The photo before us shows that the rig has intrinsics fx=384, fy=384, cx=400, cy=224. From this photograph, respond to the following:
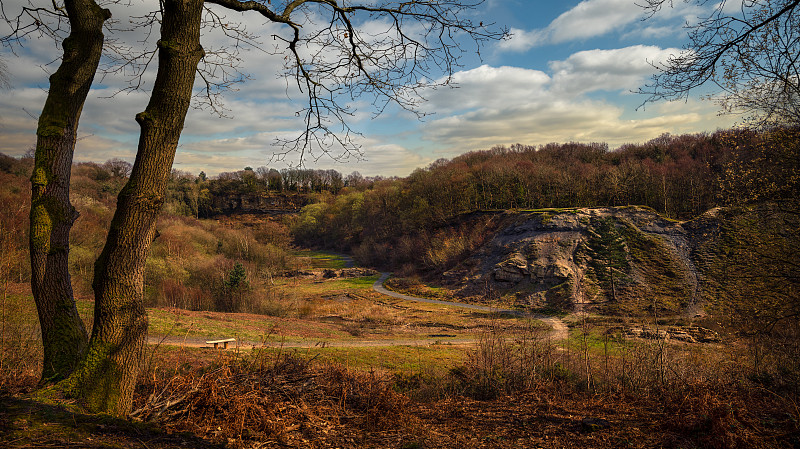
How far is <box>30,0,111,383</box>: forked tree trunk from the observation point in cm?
396

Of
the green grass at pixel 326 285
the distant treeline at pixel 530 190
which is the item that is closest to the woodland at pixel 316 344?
the distant treeline at pixel 530 190

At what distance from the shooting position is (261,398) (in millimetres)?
4133

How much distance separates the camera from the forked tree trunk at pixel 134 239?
3.51m

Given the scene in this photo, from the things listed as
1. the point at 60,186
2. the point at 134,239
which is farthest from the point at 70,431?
the point at 60,186

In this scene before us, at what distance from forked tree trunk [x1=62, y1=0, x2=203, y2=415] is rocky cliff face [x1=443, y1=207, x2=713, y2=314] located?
110 ft

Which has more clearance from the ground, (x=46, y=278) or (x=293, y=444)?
(x=46, y=278)

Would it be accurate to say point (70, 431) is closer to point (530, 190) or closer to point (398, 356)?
point (398, 356)

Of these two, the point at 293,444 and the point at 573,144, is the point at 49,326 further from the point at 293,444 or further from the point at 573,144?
the point at 573,144

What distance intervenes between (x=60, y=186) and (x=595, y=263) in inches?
1637

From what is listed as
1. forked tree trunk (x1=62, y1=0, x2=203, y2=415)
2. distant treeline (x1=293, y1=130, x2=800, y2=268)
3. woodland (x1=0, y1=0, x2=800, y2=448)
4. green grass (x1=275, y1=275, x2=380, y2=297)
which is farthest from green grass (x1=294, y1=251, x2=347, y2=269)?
forked tree trunk (x1=62, y1=0, x2=203, y2=415)

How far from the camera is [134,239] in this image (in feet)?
11.7

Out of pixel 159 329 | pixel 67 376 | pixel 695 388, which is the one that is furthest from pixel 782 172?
pixel 159 329

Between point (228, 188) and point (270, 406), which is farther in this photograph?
point (228, 188)

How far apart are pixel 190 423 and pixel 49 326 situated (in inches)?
73.1
